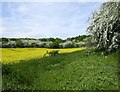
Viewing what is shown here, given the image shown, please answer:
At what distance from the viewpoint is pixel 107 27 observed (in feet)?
128

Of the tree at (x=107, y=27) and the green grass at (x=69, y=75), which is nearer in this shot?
the green grass at (x=69, y=75)

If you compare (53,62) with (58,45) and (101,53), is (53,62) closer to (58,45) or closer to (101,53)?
(101,53)

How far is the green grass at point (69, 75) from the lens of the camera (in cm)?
2753

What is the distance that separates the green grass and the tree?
1.45m

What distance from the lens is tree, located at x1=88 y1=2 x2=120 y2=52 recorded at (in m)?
38.3

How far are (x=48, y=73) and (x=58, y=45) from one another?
4331cm

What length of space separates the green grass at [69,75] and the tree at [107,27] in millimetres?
1449

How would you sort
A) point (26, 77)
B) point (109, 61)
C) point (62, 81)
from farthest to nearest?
1. point (109, 61)
2. point (26, 77)
3. point (62, 81)

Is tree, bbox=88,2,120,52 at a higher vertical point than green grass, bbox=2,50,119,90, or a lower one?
higher

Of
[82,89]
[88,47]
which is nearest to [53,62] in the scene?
[88,47]

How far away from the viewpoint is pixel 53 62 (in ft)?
132

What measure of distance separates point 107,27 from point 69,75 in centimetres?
991

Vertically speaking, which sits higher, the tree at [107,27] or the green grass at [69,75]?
the tree at [107,27]

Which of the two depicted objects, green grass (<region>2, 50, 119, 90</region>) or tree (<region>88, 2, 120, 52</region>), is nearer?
green grass (<region>2, 50, 119, 90</region>)
